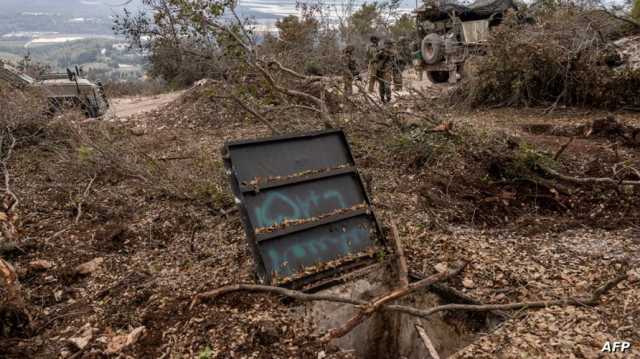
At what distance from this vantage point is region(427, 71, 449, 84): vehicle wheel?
12.4 m

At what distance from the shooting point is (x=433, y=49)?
38.6ft

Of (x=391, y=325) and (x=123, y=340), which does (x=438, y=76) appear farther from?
(x=123, y=340)

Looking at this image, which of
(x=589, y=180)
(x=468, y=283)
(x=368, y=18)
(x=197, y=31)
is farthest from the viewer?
(x=368, y=18)

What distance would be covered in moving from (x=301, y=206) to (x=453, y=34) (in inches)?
397

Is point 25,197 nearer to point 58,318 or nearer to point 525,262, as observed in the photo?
point 58,318

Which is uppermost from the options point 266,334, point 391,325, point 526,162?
point 526,162

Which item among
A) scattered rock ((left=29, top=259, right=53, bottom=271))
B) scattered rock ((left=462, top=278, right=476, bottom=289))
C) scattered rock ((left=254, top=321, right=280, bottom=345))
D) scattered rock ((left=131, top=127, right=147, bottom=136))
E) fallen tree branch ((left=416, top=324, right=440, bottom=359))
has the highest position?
scattered rock ((left=131, top=127, right=147, bottom=136))

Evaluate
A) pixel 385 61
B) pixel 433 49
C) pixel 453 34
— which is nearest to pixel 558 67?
pixel 385 61

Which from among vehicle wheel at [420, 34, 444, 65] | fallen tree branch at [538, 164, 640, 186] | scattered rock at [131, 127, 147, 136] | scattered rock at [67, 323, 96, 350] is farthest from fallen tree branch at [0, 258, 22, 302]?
vehicle wheel at [420, 34, 444, 65]

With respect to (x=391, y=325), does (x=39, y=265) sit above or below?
above

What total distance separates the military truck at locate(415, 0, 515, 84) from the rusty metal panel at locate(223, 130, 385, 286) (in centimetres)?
866

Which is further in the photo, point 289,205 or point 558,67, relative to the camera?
point 558,67

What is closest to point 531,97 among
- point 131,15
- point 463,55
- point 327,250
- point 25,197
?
point 463,55

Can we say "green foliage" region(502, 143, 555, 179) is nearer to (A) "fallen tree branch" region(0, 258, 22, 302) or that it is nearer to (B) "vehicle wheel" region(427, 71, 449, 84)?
(A) "fallen tree branch" region(0, 258, 22, 302)
